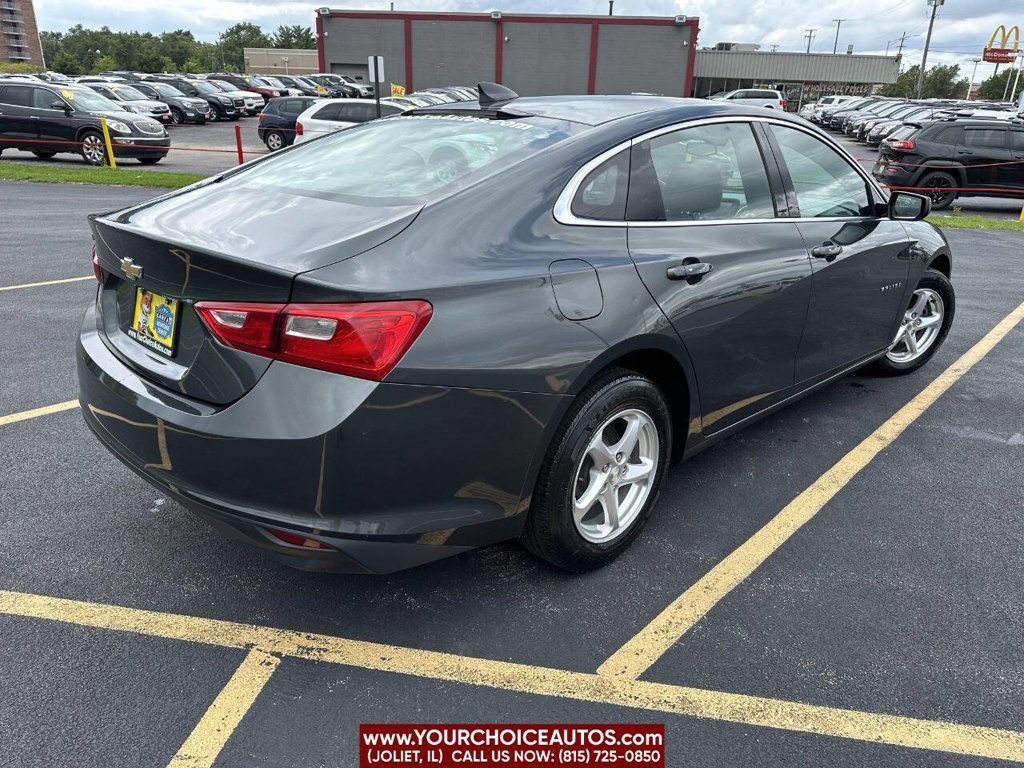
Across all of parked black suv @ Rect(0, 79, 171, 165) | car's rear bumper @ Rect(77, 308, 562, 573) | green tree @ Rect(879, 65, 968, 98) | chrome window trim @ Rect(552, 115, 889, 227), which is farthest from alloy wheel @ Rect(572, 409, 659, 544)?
green tree @ Rect(879, 65, 968, 98)

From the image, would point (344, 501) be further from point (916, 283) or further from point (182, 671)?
point (916, 283)

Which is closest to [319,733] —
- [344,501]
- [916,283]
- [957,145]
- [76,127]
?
[344,501]

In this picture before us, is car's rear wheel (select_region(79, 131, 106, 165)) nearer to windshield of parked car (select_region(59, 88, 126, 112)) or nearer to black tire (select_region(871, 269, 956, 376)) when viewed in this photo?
windshield of parked car (select_region(59, 88, 126, 112))

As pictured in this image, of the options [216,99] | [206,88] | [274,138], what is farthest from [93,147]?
[206,88]

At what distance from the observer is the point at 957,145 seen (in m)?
14.4

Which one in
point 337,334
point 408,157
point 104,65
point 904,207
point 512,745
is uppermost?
point 104,65

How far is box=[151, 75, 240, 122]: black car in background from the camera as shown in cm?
3666

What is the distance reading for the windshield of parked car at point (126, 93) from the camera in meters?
28.8

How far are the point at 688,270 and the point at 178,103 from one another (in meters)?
35.9

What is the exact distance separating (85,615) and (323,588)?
78 centimetres

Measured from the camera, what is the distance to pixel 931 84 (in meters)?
70.8

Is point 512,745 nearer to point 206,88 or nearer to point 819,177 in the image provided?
point 819,177

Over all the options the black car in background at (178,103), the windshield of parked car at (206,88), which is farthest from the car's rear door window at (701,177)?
the windshield of parked car at (206,88)

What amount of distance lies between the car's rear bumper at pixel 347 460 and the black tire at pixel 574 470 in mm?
128
